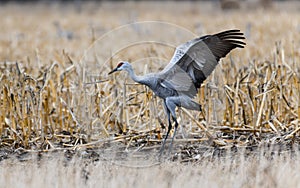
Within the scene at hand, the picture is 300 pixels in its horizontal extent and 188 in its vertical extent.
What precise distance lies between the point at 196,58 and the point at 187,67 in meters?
0.12

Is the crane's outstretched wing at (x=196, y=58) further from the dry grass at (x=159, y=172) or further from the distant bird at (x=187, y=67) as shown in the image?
the dry grass at (x=159, y=172)

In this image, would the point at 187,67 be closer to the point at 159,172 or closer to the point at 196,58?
the point at 196,58

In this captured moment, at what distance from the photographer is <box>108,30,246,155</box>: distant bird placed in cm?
526

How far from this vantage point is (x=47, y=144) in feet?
19.6

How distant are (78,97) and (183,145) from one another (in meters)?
1.23

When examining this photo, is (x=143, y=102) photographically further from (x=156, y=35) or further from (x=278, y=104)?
(x=156, y=35)

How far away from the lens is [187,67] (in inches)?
212

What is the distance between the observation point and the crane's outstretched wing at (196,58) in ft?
17.2

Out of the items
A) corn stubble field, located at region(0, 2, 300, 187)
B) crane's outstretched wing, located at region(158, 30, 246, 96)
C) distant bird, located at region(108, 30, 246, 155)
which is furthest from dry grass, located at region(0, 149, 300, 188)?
crane's outstretched wing, located at region(158, 30, 246, 96)

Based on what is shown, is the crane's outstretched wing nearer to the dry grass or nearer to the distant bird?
the distant bird

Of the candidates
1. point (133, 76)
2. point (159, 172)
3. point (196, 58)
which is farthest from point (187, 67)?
point (159, 172)

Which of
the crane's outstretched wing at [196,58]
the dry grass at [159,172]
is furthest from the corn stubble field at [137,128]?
the crane's outstretched wing at [196,58]

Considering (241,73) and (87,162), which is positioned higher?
(241,73)

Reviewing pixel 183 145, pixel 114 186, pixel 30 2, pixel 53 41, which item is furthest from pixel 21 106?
pixel 30 2
